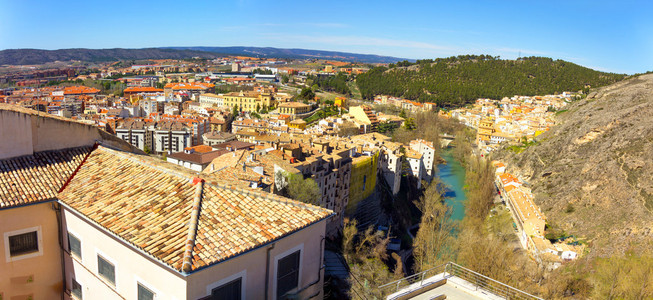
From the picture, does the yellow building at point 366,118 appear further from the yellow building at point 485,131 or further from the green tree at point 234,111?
the green tree at point 234,111

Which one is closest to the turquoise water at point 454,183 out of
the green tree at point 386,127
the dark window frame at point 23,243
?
the green tree at point 386,127

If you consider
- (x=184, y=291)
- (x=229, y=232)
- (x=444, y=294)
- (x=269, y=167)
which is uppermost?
(x=229, y=232)

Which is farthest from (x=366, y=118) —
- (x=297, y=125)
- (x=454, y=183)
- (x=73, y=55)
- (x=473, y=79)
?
(x=73, y=55)

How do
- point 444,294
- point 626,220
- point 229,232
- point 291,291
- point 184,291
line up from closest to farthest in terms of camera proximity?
point 184,291
point 229,232
point 444,294
point 291,291
point 626,220

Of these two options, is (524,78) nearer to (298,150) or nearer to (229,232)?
(298,150)

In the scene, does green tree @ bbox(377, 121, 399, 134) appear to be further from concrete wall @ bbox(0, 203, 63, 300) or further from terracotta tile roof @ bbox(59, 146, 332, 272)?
concrete wall @ bbox(0, 203, 63, 300)

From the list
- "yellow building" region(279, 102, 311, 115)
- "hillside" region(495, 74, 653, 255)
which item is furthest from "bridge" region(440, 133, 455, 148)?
"yellow building" region(279, 102, 311, 115)

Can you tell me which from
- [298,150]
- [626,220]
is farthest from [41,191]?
[626,220]
